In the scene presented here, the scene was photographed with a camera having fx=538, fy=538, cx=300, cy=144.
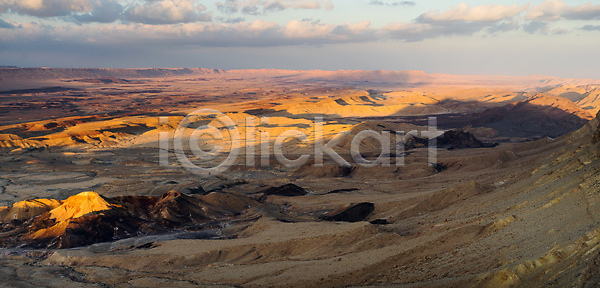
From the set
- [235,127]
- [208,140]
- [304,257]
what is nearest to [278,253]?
[304,257]

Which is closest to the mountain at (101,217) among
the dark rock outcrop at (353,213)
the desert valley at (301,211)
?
the desert valley at (301,211)

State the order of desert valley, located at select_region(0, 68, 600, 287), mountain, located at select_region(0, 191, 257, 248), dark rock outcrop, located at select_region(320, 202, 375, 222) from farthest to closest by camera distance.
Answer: dark rock outcrop, located at select_region(320, 202, 375, 222)
mountain, located at select_region(0, 191, 257, 248)
desert valley, located at select_region(0, 68, 600, 287)

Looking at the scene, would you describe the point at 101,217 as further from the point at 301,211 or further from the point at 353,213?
the point at 353,213

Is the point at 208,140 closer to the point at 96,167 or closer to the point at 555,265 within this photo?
the point at 96,167

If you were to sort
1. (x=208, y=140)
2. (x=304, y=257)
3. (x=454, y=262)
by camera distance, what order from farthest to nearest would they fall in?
(x=208, y=140) < (x=304, y=257) < (x=454, y=262)

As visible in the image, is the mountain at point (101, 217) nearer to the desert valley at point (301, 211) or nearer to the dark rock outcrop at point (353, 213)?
the desert valley at point (301, 211)

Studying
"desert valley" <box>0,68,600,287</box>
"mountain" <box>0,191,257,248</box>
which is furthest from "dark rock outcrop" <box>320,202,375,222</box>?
"mountain" <box>0,191,257,248</box>

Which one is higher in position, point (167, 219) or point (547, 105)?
point (547, 105)

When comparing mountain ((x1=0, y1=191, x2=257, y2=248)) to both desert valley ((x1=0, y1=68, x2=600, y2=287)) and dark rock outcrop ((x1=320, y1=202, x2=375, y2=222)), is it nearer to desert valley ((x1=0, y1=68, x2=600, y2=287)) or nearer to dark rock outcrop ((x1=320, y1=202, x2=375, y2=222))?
desert valley ((x1=0, y1=68, x2=600, y2=287))

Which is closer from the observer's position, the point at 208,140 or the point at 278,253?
the point at 278,253

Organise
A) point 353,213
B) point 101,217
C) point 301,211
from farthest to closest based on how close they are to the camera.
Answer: point 301,211, point 353,213, point 101,217

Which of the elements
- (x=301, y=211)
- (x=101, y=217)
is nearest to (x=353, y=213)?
(x=301, y=211)
